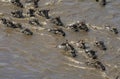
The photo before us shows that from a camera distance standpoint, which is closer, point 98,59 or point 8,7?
point 98,59

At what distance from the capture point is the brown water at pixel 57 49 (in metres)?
15.2

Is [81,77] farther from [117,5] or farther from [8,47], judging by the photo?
[117,5]

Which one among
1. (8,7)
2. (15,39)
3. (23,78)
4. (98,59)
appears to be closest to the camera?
(23,78)

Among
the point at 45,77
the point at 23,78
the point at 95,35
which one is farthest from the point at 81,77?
the point at 95,35

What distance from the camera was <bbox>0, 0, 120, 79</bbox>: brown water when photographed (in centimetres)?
1516

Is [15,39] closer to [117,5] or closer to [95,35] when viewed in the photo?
[95,35]

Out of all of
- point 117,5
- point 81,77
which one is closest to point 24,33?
point 81,77

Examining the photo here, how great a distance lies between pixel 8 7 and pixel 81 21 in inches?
191

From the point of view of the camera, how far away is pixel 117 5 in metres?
21.5

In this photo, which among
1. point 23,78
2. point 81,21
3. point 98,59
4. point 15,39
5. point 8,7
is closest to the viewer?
point 23,78

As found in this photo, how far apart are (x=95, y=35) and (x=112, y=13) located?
271 cm

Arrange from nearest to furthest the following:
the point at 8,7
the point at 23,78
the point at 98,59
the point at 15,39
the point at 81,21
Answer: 1. the point at 23,78
2. the point at 98,59
3. the point at 15,39
4. the point at 81,21
5. the point at 8,7

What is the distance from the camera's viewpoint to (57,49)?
1703 centimetres

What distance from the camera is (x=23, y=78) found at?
14695 millimetres
